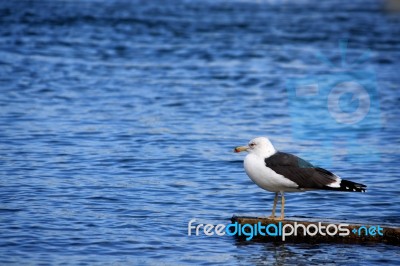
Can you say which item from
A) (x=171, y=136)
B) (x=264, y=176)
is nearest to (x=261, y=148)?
(x=264, y=176)

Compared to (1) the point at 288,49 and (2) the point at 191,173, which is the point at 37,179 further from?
(1) the point at 288,49

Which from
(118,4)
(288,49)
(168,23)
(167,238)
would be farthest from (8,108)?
(118,4)

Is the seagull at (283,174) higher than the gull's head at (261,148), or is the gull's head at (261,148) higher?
the gull's head at (261,148)

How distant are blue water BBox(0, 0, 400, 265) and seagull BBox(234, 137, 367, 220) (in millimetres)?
751

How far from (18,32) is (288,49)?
489 inches

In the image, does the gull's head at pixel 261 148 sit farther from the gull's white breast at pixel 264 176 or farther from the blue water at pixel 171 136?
the blue water at pixel 171 136

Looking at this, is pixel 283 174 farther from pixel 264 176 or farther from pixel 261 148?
pixel 261 148

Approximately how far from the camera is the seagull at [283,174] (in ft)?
39.4

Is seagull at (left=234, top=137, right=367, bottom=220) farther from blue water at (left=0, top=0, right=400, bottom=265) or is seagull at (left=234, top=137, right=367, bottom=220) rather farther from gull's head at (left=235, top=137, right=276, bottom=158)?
blue water at (left=0, top=0, right=400, bottom=265)

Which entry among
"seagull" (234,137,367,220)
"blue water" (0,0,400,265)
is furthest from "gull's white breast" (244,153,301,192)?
"blue water" (0,0,400,265)

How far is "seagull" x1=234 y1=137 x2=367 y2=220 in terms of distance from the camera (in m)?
12.0

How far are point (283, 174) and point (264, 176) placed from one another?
9.4 inches

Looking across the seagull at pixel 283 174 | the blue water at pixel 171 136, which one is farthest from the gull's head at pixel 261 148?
the blue water at pixel 171 136

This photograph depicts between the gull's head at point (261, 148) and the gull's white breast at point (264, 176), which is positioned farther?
the gull's head at point (261, 148)
